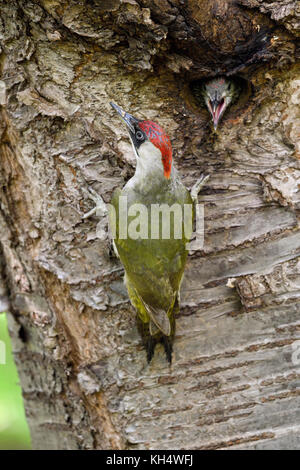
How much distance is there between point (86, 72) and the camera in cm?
221

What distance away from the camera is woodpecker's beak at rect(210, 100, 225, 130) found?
89.1 inches

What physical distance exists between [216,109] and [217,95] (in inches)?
2.7

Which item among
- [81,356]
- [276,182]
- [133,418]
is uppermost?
[276,182]

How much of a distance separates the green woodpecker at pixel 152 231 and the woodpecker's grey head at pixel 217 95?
0.27m

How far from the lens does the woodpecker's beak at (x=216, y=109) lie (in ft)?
7.43

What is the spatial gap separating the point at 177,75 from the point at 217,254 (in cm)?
87

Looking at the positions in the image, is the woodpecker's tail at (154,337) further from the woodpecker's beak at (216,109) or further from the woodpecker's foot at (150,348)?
the woodpecker's beak at (216,109)

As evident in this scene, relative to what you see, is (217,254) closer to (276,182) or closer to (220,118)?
(276,182)

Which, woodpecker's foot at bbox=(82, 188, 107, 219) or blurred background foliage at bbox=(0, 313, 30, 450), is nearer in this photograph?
woodpecker's foot at bbox=(82, 188, 107, 219)

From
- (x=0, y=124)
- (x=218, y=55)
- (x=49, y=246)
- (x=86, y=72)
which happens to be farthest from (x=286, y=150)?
(x=0, y=124)

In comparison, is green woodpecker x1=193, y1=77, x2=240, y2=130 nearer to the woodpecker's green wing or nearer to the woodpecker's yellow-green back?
the woodpecker's yellow-green back

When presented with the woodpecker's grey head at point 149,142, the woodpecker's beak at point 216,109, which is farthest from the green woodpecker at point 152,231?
the woodpecker's beak at point 216,109

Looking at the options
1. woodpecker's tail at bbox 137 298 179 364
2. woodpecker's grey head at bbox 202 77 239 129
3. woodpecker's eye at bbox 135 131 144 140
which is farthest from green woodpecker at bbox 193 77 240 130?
woodpecker's tail at bbox 137 298 179 364

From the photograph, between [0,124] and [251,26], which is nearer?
[251,26]
